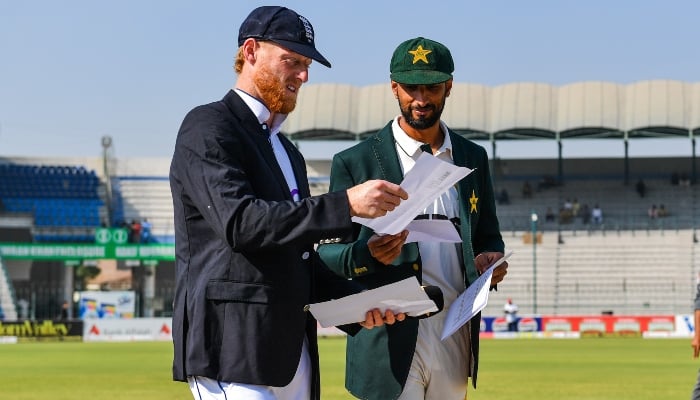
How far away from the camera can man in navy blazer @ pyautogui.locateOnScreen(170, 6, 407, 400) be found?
179 inches

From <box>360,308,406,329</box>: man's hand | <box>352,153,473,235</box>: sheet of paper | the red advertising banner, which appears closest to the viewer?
<box>352,153,473,235</box>: sheet of paper

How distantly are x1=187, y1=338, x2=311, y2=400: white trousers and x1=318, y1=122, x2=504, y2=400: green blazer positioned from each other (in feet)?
4.33

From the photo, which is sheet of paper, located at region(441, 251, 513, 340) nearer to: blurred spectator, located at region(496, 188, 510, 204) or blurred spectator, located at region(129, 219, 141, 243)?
blurred spectator, located at region(129, 219, 141, 243)

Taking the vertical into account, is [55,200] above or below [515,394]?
above

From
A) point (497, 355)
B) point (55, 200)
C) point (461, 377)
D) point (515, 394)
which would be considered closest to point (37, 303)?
point (55, 200)

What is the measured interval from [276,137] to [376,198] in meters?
0.84

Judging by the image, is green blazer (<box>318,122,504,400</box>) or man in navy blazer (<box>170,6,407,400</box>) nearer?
man in navy blazer (<box>170,6,407,400</box>)

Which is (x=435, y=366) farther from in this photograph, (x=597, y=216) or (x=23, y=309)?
(x=597, y=216)

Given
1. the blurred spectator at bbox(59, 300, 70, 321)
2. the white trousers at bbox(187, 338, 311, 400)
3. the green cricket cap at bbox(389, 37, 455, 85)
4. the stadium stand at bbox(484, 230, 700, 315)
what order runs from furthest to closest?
the stadium stand at bbox(484, 230, 700, 315), the blurred spectator at bbox(59, 300, 70, 321), the green cricket cap at bbox(389, 37, 455, 85), the white trousers at bbox(187, 338, 311, 400)

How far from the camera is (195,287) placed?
15.5ft

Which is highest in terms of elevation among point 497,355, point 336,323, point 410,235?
point 410,235

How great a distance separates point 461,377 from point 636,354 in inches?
1085

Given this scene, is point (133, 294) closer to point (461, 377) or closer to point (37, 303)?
point (37, 303)

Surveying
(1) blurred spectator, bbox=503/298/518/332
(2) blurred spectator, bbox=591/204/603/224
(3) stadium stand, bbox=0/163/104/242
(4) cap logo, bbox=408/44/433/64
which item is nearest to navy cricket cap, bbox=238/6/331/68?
(4) cap logo, bbox=408/44/433/64
